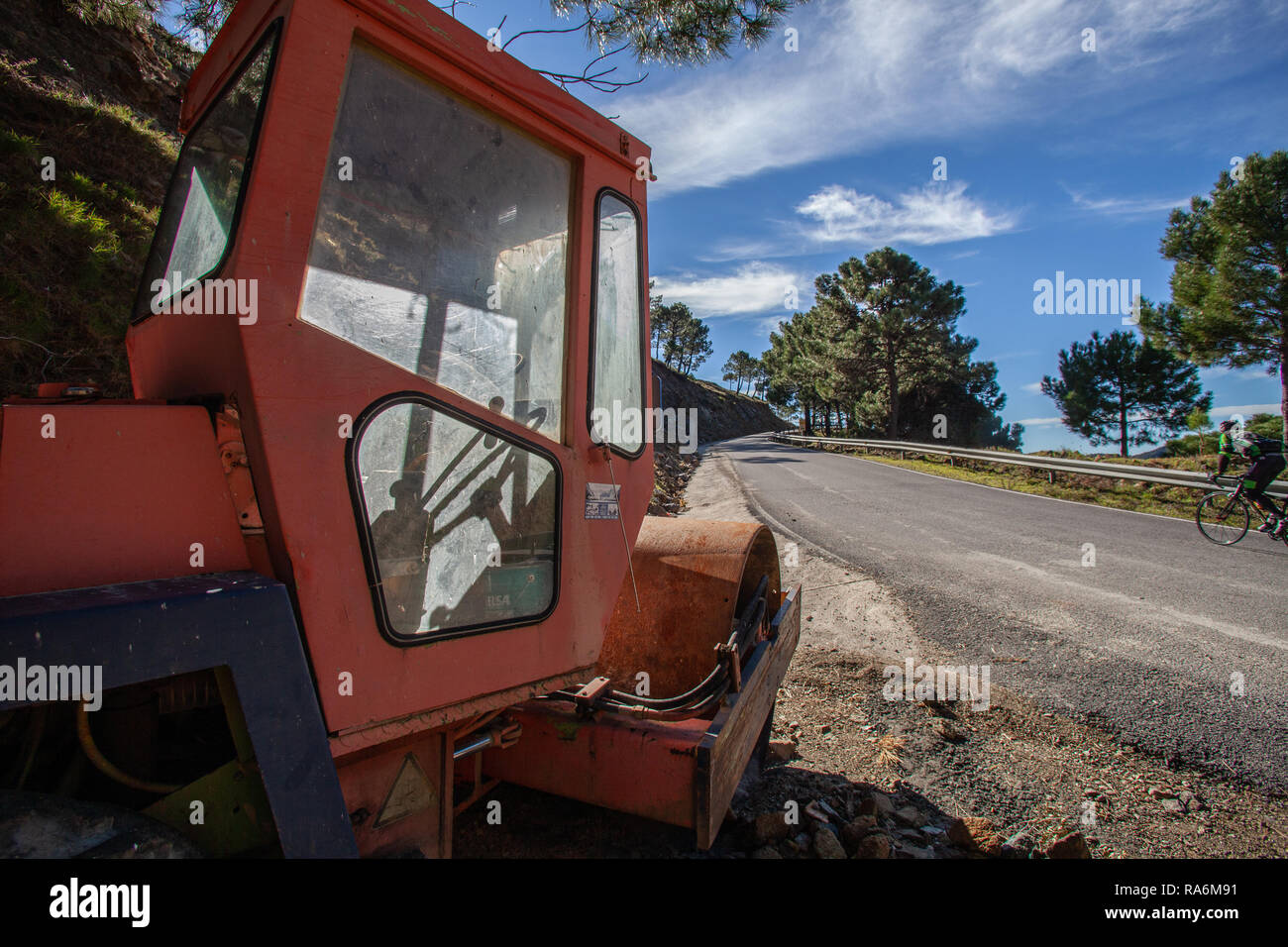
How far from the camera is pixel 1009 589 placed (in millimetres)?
5918

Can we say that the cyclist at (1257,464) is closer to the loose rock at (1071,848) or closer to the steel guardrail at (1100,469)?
the steel guardrail at (1100,469)

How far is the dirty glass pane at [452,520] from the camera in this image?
1.60 meters

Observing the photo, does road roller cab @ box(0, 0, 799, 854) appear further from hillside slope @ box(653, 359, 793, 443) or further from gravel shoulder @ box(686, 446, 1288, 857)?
hillside slope @ box(653, 359, 793, 443)

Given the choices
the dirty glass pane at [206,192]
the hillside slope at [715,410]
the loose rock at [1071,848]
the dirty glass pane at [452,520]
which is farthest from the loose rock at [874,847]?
the hillside slope at [715,410]

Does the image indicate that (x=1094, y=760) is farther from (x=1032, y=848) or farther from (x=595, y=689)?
(x=595, y=689)

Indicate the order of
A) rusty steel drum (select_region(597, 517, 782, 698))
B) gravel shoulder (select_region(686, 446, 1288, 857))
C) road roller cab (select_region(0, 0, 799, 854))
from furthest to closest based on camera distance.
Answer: rusty steel drum (select_region(597, 517, 782, 698)) < gravel shoulder (select_region(686, 446, 1288, 857)) < road roller cab (select_region(0, 0, 799, 854))

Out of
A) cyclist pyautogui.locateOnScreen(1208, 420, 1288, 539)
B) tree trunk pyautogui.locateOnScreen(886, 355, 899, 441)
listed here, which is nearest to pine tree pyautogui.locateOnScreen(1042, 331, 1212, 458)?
tree trunk pyautogui.locateOnScreen(886, 355, 899, 441)

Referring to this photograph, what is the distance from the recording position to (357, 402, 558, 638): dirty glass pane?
160 centimetres

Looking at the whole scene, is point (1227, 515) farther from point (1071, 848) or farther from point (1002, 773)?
point (1071, 848)

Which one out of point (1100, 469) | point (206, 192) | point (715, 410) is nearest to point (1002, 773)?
point (206, 192)

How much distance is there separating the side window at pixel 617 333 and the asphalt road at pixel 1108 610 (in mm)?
3143

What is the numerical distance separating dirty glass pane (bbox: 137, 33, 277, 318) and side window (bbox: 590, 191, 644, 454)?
0.99m

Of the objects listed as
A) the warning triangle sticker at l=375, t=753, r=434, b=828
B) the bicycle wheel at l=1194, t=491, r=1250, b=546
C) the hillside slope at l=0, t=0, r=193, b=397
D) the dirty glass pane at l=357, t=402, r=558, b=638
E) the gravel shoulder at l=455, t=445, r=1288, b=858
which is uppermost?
the hillside slope at l=0, t=0, r=193, b=397
